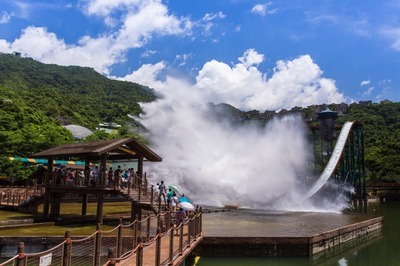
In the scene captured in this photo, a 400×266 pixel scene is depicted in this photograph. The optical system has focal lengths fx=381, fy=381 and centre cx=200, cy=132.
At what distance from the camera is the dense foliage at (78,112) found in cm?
4372

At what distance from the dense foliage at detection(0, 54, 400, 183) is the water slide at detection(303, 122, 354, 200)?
7.22 meters

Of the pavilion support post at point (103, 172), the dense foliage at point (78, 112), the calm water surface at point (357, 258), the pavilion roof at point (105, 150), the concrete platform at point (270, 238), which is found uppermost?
the dense foliage at point (78, 112)

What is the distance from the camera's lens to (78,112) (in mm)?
97312

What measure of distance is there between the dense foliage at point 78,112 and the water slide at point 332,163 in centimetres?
722

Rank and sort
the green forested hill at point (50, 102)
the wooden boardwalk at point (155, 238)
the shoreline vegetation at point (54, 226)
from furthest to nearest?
the green forested hill at point (50, 102)
the shoreline vegetation at point (54, 226)
the wooden boardwalk at point (155, 238)

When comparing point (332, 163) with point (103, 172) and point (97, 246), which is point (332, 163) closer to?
point (103, 172)

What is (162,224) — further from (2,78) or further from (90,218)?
(2,78)

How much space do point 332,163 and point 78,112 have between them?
232 feet

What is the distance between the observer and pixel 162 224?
15.4 metres

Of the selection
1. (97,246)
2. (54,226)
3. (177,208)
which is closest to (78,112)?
(54,226)

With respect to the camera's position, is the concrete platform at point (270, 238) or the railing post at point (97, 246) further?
the concrete platform at point (270, 238)

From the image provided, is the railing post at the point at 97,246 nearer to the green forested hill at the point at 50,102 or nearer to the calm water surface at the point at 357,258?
the calm water surface at the point at 357,258

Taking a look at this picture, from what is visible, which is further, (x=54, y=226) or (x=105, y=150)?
(x=54, y=226)

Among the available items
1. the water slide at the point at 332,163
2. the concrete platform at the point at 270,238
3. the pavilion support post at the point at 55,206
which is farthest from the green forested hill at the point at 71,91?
the concrete platform at the point at 270,238
